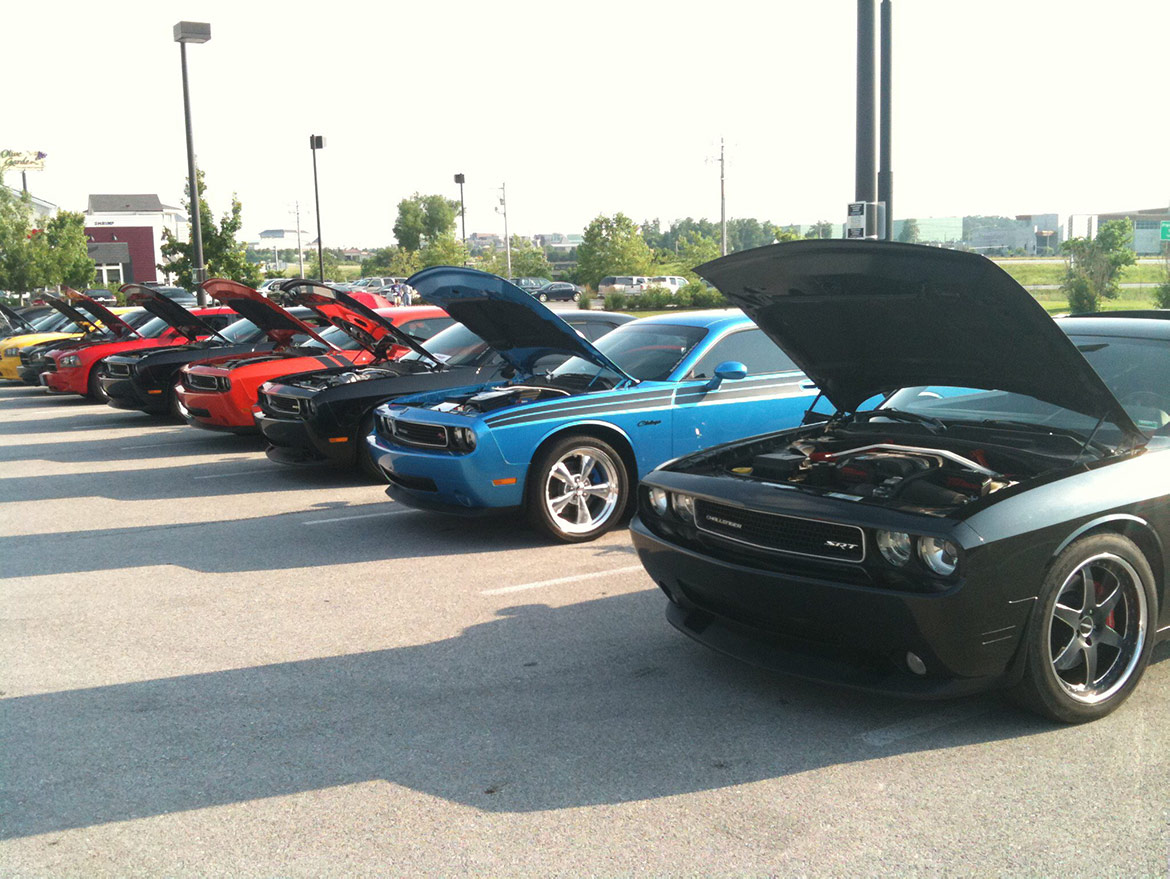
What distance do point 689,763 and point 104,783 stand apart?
206 centimetres

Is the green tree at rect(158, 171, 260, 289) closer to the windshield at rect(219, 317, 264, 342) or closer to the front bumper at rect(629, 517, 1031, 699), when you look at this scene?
the windshield at rect(219, 317, 264, 342)

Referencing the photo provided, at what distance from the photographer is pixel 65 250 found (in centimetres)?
3591

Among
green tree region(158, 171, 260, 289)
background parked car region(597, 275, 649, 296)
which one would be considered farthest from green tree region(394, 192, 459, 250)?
green tree region(158, 171, 260, 289)

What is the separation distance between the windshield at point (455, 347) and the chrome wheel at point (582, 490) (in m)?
2.87

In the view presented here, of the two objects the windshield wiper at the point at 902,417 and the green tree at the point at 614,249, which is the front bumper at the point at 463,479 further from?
the green tree at the point at 614,249

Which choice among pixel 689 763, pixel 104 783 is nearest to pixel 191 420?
pixel 104 783

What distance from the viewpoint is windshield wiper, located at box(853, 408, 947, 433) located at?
4987mm

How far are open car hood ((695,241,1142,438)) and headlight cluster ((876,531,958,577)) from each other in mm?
961

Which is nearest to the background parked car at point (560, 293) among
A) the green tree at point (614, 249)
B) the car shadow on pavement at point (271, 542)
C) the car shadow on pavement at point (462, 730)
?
the green tree at point (614, 249)

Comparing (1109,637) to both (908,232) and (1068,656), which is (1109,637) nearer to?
(1068,656)

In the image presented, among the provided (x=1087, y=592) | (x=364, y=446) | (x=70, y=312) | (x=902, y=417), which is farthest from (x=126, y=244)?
(x=1087, y=592)

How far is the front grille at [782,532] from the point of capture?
12.5 feet

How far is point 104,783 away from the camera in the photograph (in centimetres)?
368

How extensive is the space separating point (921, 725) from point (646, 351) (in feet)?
15.0
